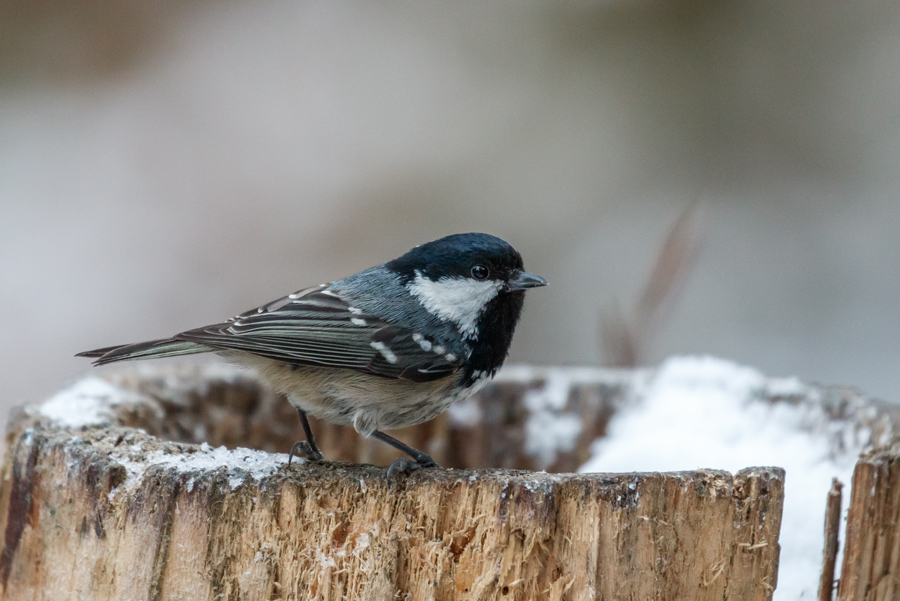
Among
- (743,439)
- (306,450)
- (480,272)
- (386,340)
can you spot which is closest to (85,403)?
(306,450)

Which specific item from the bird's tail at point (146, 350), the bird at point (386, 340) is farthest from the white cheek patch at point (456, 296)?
the bird's tail at point (146, 350)

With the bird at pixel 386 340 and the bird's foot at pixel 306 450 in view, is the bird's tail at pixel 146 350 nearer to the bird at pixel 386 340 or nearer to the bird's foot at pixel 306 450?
the bird at pixel 386 340

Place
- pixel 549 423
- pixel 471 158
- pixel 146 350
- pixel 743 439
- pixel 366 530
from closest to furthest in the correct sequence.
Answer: pixel 366 530, pixel 146 350, pixel 743 439, pixel 549 423, pixel 471 158

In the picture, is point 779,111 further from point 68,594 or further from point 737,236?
point 68,594

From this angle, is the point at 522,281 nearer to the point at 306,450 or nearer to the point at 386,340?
the point at 386,340

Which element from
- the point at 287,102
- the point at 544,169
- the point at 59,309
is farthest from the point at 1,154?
the point at 544,169

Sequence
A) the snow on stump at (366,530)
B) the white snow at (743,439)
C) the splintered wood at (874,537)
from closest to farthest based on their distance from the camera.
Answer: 1. the snow on stump at (366,530)
2. the splintered wood at (874,537)
3. the white snow at (743,439)

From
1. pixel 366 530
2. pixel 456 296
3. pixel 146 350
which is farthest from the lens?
pixel 456 296
